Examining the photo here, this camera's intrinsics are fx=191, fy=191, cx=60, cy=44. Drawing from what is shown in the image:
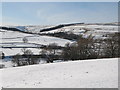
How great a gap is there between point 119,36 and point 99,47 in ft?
16.6

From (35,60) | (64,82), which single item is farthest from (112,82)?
(35,60)

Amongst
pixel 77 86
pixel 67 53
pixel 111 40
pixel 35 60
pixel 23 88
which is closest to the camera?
pixel 77 86

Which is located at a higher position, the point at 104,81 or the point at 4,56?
the point at 104,81

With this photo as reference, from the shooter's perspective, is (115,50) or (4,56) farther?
(4,56)

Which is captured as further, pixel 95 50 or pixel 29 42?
pixel 29 42

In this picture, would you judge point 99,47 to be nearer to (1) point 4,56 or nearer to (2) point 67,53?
(2) point 67,53

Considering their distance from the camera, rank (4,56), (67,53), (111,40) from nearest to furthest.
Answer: (111,40), (67,53), (4,56)

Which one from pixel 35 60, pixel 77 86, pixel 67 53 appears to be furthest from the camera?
pixel 35 60

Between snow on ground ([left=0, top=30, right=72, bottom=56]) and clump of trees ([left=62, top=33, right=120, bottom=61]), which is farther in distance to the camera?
snow on ground ([left=0, top=30, right=72, bottom=56])

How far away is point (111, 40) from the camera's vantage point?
34.3 m

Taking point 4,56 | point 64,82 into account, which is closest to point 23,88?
point 64,82

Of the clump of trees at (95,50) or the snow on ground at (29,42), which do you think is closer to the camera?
the clump of trees at (95,50)

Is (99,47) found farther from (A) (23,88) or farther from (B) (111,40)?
(A) (23,88)

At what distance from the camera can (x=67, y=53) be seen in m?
37.9
